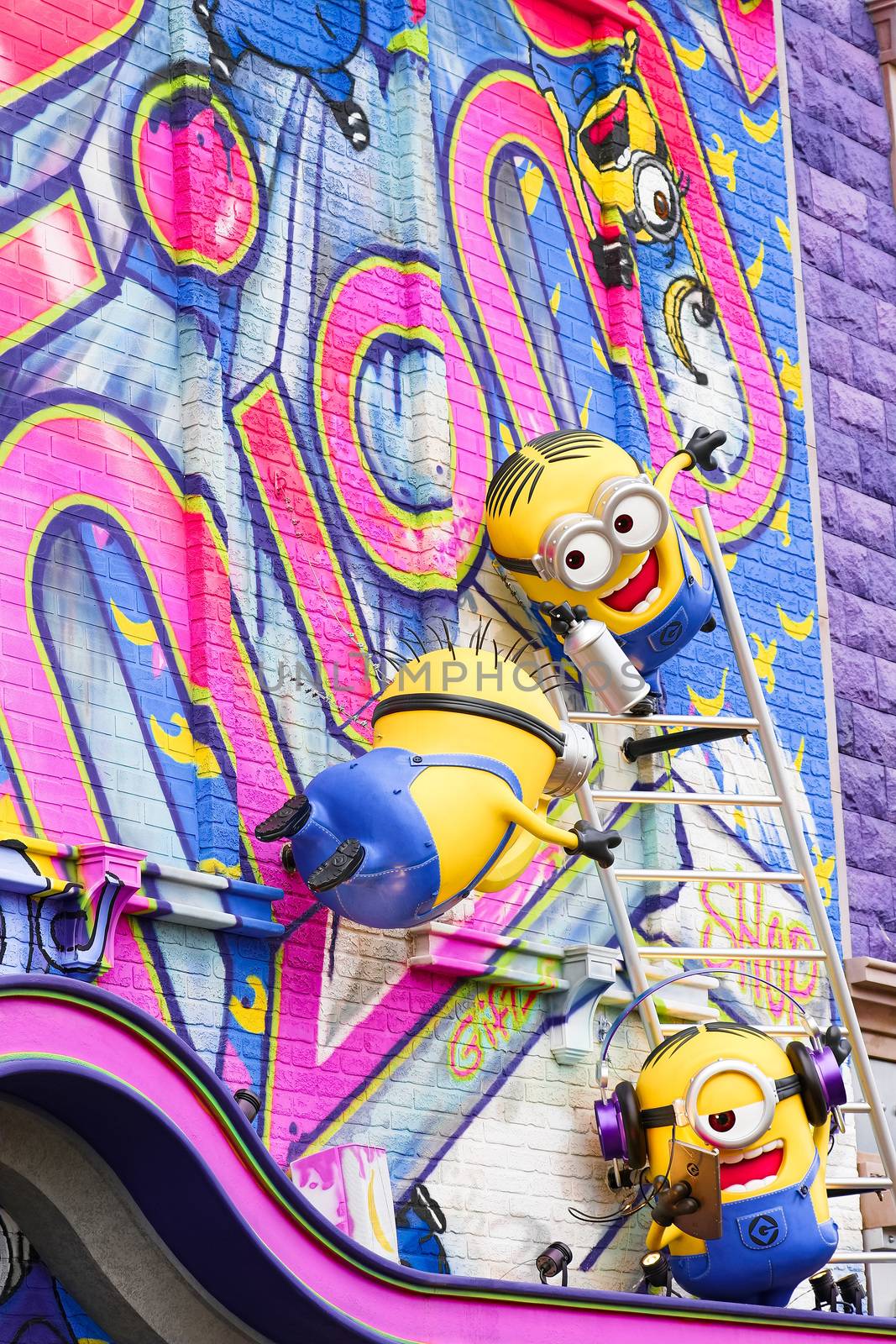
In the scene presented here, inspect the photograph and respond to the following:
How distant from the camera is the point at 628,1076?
25.0 feet

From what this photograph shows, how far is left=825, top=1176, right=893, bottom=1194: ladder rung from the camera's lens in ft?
25.1

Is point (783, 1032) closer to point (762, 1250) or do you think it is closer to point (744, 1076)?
point (744, 1076)

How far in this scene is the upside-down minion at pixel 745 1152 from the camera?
269 inches

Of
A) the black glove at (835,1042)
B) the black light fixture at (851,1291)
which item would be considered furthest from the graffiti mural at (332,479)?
the black light fixture at (851,1291)

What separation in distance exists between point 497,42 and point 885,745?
329 centimetres

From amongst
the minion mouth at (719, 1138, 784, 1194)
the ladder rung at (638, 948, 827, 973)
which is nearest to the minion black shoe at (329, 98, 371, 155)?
the ladder rung at (638, 948, 827, 973)

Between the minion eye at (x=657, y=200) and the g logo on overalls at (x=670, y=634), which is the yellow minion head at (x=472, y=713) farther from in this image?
the minion eye at (x=657, y=200)

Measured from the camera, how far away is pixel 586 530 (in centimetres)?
734

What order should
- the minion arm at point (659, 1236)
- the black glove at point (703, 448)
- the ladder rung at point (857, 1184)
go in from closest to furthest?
1. the minion arm at point (659, 1236)
2. the ladder rung at point (857, 1184)
3. the black glove at point (703, 448)

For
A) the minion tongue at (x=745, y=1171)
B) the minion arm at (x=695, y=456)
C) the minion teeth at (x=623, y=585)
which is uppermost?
the minion arm at (x=695, y=456)

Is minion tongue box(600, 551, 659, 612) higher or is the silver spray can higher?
minion tongue box(600, 551, 659, 612)

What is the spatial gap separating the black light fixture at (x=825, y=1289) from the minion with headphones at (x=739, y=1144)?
32 cm

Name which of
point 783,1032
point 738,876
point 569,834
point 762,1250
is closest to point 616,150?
point 738,876

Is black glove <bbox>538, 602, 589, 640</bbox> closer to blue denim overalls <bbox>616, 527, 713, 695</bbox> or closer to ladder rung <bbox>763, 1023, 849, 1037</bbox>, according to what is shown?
blue denim overalls <bbox>616, 527, 713, 695</bbox>
